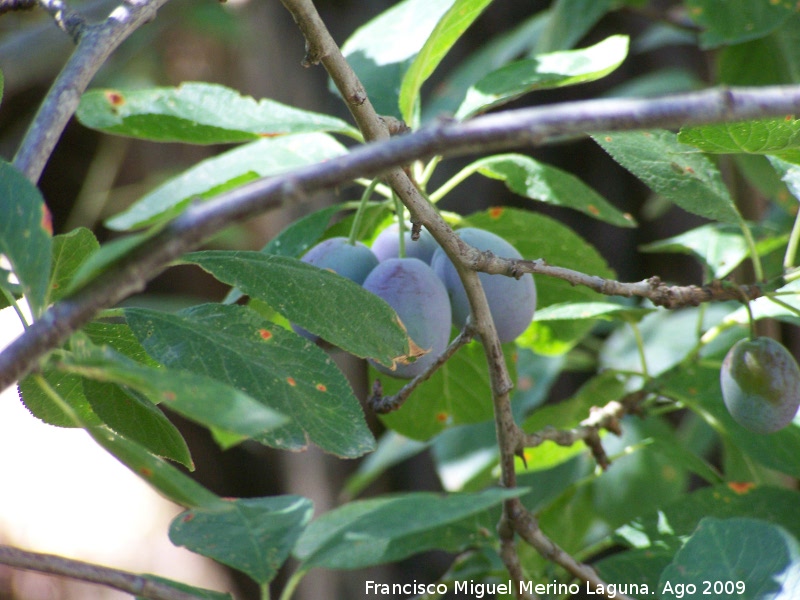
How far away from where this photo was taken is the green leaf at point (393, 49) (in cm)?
69

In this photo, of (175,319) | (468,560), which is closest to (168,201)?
(175,319)

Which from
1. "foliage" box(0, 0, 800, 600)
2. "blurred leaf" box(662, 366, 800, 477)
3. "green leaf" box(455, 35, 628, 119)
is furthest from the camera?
"blurred leaf" box(662, 366, 800, 477)

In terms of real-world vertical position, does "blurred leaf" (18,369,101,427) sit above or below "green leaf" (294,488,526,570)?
above

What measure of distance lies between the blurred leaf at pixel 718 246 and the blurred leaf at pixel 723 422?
11 cm

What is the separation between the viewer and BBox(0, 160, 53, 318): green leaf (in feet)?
1.09

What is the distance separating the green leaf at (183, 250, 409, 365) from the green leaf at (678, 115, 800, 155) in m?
0.23

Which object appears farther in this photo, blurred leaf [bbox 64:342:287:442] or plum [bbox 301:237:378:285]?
plum [bbox 301:237:378:285]

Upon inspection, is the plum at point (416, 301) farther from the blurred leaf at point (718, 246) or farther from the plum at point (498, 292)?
the blurred leaf at point (718, 246)

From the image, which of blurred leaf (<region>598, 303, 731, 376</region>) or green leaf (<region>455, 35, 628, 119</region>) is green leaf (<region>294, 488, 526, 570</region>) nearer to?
green leaf (<region>455, 35, 628, 119</region>)

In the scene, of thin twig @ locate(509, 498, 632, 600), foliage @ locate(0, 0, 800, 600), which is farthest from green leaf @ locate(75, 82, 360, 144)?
thin twig @ locate(509, 498, 632, 600)

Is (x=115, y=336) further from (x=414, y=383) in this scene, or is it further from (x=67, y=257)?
(x=414, y=383)

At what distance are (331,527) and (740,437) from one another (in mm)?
401

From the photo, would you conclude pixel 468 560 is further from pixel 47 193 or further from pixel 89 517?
pixel 47 193

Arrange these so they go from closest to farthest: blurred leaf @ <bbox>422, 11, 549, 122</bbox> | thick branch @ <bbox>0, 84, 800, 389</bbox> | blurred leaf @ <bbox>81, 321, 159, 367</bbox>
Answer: thick branch @ <bbox>0, 84, 800, 389</bbox>, blurred leaf @ <bbox>81, 321, 159, 367</bbox>, blurred leaf @ <bbox>422, 11, 549, 122</bbox>
